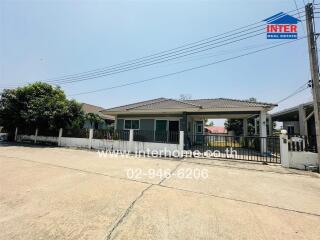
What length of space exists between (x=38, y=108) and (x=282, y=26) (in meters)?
16.9

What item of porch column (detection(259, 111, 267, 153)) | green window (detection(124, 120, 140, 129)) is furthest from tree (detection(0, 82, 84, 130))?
porch column (detection(259, 111, 267, 153))

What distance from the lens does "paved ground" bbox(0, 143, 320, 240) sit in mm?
2811

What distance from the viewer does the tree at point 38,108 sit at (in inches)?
559

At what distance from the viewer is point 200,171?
702 cm

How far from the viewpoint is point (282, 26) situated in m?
8.31

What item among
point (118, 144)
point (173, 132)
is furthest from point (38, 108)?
point (173, 132)

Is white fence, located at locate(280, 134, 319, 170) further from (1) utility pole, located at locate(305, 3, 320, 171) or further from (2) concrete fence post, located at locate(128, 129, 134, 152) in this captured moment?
(2) concrete fence post, located at locate(128, 129, 134, 152)

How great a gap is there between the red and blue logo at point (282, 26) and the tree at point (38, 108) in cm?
1466

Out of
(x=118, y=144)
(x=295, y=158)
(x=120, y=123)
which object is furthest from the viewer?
(x=120, y=123)

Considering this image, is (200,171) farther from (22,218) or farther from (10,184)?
(10,184)

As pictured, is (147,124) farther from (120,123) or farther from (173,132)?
(173,132)

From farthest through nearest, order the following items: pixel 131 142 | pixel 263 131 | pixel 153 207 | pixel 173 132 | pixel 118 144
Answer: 1. pixel 118 144
2. pixel 131 142
3. pixel 263 131
4. pixel 173 132
5. pixel 153 207

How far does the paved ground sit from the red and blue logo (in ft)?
21.6

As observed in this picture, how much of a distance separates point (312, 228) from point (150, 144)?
27.7ft
